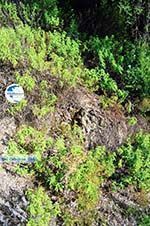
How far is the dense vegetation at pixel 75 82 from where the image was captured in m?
6.43

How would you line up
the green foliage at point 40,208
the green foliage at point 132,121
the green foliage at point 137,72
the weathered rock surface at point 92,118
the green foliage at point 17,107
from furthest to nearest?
the green foliage at point 137,72, the green foliage at point 132,121, the weathered rock surface at point 92,118, the green foliage at point 17,107, the green foliage at point 40,208

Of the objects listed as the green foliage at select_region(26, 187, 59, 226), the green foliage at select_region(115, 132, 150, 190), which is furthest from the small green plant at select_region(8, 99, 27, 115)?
the green foliage at select_region(115, 132, 150, 190)

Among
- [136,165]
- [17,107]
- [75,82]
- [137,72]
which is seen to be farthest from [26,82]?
[136,165]

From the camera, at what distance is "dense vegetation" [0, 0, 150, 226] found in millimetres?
6430

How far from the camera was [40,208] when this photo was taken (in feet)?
20.2

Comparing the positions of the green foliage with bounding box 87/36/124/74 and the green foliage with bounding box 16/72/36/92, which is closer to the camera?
the green foliage with bounding box 16/72/36/92

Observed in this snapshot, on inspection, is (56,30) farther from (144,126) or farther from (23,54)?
(144,126)

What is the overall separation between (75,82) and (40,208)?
5.65ft

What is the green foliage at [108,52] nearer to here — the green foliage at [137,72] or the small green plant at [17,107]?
the green foliage at [137,72]

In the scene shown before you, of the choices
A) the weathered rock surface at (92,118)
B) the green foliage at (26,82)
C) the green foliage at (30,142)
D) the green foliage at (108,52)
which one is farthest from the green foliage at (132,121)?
the green foliage at (26,82)

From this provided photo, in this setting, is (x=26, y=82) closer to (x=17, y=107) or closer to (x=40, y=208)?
(x=17, y=107)

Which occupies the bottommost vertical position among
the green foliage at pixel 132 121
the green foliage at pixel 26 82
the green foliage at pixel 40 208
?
the green foliage at pixel 40 208

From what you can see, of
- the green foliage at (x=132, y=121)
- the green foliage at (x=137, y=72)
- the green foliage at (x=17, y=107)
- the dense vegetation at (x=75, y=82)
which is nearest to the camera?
the dense vegetation at (x=75, y=82)

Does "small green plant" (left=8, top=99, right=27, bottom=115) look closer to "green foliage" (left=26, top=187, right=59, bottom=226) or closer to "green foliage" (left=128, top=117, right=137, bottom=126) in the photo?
"green foliage" (left=26, top=187, right=59, bottom=226)
